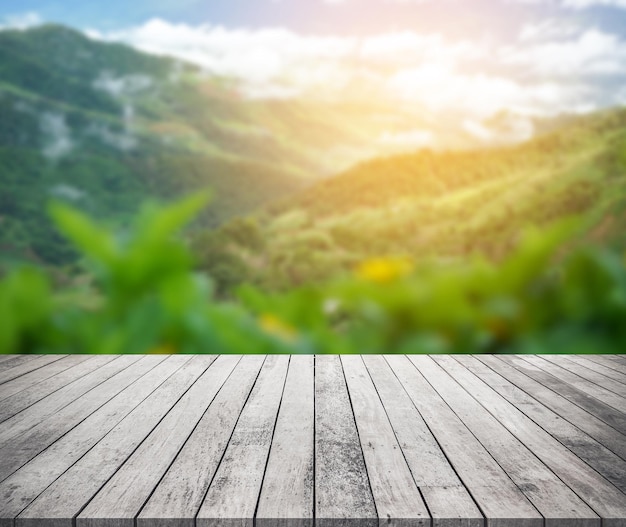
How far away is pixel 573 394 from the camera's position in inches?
81.9

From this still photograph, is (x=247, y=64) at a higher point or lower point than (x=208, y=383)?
higher

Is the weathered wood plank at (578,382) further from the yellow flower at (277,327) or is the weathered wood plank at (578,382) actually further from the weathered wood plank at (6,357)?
the weathered wood plank at (6,357)

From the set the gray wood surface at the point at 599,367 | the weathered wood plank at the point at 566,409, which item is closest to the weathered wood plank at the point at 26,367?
the weathered wood plank at the point at 566,409

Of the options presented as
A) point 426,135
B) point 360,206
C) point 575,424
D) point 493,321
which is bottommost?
point 575,424

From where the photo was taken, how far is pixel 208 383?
7.23ft

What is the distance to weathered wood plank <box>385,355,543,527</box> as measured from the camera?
1.19m

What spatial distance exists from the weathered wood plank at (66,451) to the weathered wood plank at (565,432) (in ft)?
3.82

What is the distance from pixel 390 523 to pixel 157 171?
8.24 ft

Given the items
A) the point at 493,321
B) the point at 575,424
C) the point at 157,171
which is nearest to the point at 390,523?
the point at 575,424

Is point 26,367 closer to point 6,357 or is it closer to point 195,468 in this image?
point 6,357

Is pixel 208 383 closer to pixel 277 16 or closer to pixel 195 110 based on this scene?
pixel 195 110

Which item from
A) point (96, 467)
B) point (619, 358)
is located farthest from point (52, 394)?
point (619, 358)

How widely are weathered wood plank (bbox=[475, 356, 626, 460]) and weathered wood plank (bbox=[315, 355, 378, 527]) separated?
2.03 feet

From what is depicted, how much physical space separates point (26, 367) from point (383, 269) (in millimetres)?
1687
